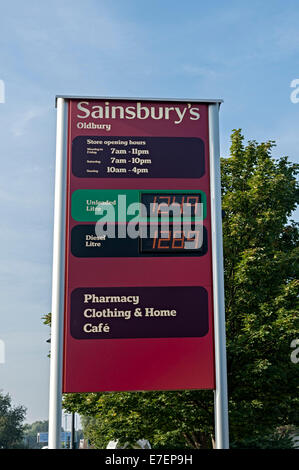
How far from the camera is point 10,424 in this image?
8506 cm

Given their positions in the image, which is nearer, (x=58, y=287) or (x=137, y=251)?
(x=58, y=287)

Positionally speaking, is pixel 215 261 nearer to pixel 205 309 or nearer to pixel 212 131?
pixel 205 309

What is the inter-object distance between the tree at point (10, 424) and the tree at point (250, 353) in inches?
2697

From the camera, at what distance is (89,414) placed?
20.0m

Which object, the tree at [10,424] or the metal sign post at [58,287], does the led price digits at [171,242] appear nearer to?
the metal sign post at [58,287]

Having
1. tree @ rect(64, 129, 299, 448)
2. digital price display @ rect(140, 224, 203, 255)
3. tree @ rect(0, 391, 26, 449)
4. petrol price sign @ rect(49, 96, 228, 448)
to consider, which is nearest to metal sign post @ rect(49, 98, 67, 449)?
petrol price sign @ rect(49, 96, 228, 448)

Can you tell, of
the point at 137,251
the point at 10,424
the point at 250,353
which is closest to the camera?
the point at 137,251

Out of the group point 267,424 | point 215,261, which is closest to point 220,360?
point 215,261

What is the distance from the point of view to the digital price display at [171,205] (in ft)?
30.9

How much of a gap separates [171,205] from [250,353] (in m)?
9.11

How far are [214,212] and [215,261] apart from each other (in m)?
0.86

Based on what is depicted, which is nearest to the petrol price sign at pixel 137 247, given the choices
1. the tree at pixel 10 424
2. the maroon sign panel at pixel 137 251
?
the maroon sign panel at pixel 137 251

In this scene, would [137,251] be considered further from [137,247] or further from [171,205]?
[171,205]

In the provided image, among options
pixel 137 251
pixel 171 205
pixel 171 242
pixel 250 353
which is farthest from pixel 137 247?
pixel 250 353
